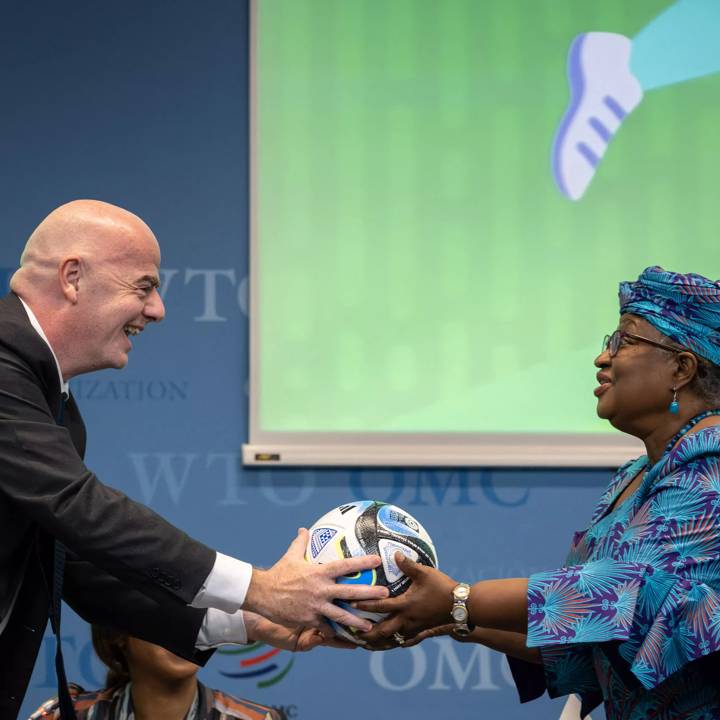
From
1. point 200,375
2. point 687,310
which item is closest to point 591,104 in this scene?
point 200,375

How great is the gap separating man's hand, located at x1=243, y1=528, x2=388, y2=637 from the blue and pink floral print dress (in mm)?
343

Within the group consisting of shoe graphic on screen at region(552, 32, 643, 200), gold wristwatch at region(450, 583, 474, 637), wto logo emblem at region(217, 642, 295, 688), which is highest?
shoe graphic on screen at region(552, 32, 643, 200)

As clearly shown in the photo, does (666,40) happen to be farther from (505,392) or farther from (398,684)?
(398,684)

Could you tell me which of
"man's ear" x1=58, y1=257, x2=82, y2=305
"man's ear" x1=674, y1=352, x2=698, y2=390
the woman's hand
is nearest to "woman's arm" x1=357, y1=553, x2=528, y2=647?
the woman's hand

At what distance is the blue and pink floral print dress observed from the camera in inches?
87.8

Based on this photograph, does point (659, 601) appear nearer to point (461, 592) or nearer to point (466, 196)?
point (461, 592)

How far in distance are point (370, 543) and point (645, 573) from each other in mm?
552

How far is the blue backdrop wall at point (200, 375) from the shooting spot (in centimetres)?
392

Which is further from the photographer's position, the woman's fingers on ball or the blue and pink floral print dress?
the woman's fingers on ball

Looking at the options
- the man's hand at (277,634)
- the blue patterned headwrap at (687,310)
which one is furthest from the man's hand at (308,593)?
the blue patterned headwrap at (687,310)

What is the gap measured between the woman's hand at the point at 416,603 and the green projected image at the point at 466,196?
5.17 feet

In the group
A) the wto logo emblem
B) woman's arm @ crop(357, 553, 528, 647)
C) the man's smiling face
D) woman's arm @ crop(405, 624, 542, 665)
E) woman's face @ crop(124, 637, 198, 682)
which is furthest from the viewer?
the wto logo emblem

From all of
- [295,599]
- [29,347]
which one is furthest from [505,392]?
[29,347]

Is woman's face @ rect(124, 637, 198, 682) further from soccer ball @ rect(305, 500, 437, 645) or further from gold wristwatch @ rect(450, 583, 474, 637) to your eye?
gold wristwatch @ rect(450, 583, 474, 637)
